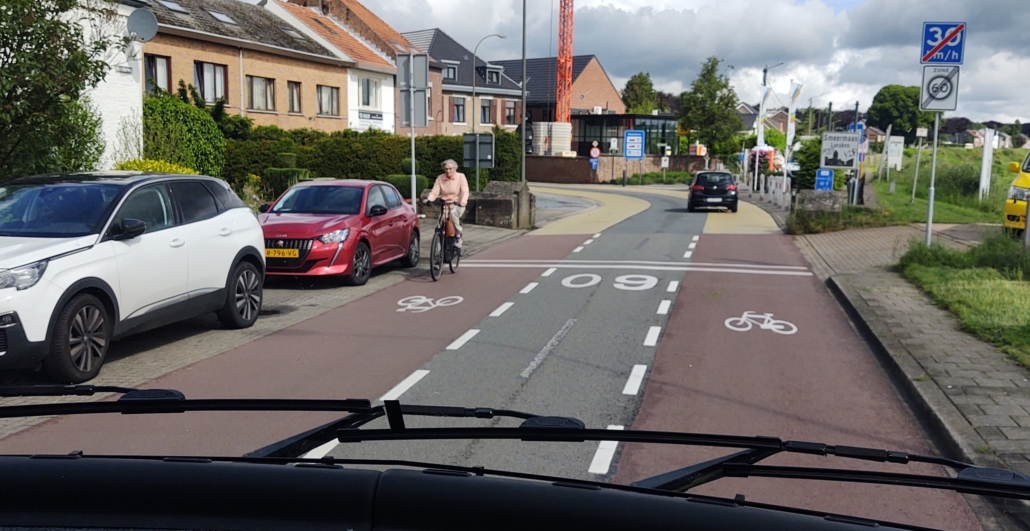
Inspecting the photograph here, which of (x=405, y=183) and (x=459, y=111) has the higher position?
(x=459, y=111)

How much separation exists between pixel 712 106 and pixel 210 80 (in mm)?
43699

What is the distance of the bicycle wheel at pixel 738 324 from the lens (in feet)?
33.9

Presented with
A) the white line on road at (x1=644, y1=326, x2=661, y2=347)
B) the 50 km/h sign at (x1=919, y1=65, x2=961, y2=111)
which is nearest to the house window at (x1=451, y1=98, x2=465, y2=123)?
the 50 km/h sign at (x1=919, y1=65, x2=961, y2=111)

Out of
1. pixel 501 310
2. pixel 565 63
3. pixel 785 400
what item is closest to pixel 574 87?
pixel 565 63

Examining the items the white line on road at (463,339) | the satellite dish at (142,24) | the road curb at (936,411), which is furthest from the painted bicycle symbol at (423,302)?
the satellite dish at (142,24)

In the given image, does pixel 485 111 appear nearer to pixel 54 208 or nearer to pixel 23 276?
pixel 54 208

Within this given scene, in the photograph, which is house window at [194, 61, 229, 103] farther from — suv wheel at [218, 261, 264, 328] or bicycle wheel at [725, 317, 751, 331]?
bicycle wheel at [725, 317, 751, 331]

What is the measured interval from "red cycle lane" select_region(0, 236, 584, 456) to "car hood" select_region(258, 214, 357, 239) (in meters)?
1.28

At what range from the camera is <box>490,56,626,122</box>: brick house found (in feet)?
286

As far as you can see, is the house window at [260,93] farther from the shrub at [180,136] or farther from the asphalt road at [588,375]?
the asphalt road at [588,375]

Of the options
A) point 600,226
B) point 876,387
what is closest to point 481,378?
point 876,387

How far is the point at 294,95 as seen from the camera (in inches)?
1646

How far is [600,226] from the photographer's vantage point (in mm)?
26297

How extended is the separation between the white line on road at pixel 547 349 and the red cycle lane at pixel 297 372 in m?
1.02
